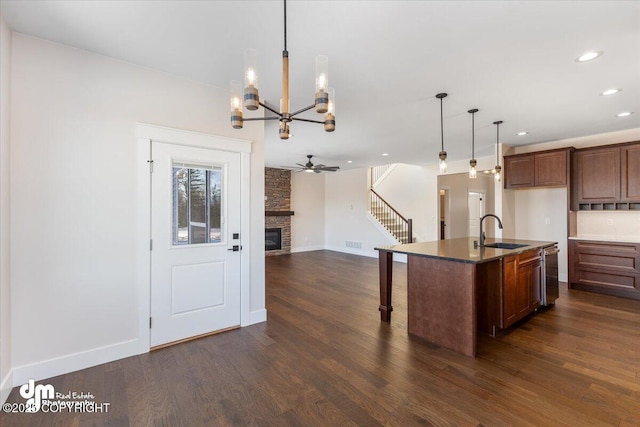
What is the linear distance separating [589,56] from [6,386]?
5.36 meters

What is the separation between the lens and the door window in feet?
9.94

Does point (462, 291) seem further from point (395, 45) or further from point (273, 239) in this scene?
point (273, 239)

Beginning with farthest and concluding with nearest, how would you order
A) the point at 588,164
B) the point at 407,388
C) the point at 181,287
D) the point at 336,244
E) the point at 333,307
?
the point at 336,244
the point at 588,164
the point at 333,307
the point at 181,287
the point at 407,388

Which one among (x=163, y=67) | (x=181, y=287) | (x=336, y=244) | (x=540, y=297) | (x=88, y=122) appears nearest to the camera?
(x=88, y=122)

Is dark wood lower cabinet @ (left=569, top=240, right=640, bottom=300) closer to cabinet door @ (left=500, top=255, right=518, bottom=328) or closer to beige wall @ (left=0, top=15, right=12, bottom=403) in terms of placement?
cabinet door @ (left=500, top=255, right=518, bottom=328)

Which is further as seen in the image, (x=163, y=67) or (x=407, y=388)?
(x=163, y=67)

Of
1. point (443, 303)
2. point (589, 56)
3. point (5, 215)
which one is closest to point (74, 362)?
point (5, 215)

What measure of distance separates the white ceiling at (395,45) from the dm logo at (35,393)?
2.72 m

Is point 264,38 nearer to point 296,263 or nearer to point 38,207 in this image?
point 38,207

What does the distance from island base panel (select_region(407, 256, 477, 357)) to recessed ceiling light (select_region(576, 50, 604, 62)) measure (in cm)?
207

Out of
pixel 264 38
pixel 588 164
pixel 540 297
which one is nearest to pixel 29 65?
pixel 264 38

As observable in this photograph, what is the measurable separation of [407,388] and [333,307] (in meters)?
1.96

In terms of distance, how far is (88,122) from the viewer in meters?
2.56

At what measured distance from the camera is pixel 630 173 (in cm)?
455
